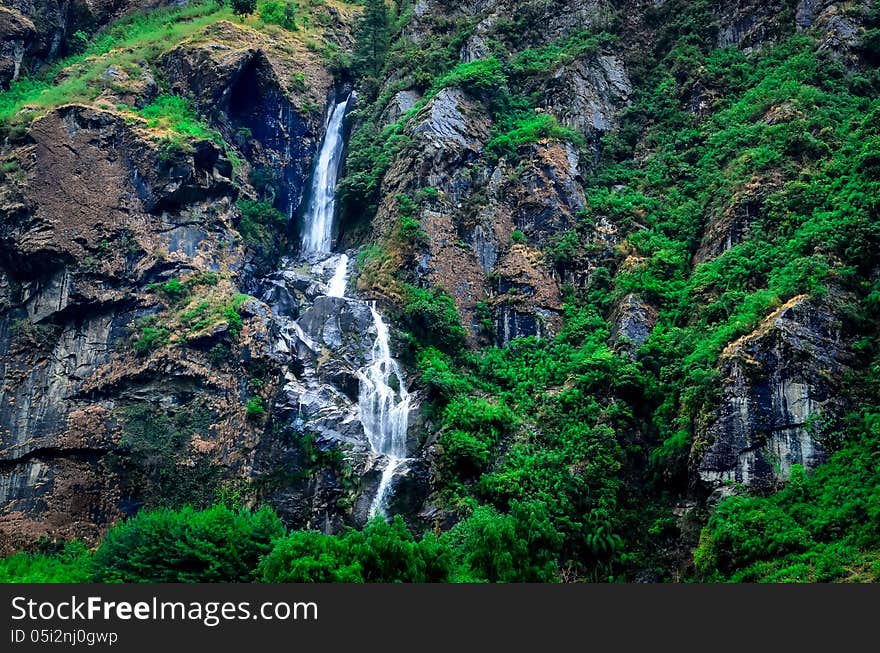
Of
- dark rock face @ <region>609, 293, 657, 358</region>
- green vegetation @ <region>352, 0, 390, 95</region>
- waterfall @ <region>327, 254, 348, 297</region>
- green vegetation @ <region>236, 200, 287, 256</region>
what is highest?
green vegetation @ <region>352, 0, 390, 95</region>

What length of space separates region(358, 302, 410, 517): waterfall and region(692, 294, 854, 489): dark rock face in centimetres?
1231

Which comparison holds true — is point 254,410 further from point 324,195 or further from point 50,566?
point 324,195

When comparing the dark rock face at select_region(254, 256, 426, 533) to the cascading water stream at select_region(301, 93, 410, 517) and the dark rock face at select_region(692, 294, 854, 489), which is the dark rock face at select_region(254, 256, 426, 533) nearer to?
the cascading water stream at select_region(301, 93, 410, 517)

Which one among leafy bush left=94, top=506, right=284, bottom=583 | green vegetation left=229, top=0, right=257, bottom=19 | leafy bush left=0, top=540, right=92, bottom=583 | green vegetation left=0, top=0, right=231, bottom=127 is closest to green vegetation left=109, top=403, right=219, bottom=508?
leafy bush left=0, top=540, right=92, bottom=583

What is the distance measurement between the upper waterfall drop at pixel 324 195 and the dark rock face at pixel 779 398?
25.3 meters

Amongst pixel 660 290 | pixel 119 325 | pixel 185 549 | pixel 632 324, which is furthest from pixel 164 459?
pixel 660 290

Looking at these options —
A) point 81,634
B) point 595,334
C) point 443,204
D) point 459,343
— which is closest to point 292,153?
point 443,204

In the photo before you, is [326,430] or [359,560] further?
[326,430]

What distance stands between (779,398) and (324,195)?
97.8 feet

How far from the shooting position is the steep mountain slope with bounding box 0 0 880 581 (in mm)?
29359

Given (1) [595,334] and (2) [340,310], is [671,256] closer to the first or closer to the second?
(1) [595,334]

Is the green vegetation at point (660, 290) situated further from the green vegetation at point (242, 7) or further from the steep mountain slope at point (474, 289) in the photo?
the green vegetation at point (242, 7)

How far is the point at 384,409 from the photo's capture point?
120 ft

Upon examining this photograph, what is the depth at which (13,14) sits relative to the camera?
169ft
